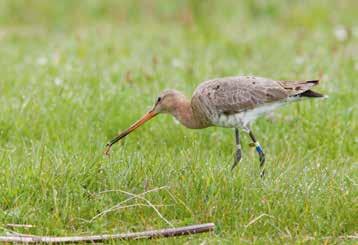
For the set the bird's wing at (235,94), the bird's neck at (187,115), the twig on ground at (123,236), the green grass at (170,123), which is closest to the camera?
the twig on ground at (123,236)

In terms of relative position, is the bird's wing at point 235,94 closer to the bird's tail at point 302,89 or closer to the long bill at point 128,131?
the bird's tail at point 302,89

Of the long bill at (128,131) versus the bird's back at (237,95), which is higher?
the bird's back at (237,95)

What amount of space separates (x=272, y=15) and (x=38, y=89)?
18.0 feet

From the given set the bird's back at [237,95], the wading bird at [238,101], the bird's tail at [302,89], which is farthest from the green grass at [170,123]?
the bird's tail at [302,89]

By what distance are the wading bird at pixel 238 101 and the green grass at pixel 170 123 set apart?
0.22 m

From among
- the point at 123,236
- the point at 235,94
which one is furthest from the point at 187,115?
the point at 123,236

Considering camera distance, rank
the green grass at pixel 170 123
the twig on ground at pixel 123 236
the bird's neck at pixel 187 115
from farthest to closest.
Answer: the bird's neck at pixel 187 115 → the green grass at pixel 170 123 → the twig on ground at pixel 123 236

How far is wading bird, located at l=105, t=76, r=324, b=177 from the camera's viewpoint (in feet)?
21.5

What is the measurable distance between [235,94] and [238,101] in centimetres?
7

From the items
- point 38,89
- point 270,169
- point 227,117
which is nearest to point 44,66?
point 38,89

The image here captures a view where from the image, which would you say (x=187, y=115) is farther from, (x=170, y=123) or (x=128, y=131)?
(x=170, y=123)

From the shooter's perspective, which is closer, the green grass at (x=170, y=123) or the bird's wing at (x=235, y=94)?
the green grass at (x=170, y=123)

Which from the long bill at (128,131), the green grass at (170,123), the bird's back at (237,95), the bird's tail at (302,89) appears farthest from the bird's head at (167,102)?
the bird's tail at (302,89)

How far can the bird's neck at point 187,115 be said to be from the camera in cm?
673
